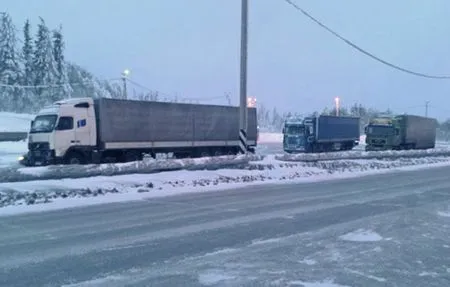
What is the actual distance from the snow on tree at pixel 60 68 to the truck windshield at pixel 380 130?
6294cm

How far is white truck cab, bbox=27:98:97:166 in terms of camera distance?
2394 cm

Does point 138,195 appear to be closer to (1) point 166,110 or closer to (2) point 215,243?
(2) point 215,243

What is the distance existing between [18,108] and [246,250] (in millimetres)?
93725

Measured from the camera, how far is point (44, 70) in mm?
92375

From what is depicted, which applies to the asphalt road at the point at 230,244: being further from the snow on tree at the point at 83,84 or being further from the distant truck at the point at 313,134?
the snow on tree at the point at 83,84

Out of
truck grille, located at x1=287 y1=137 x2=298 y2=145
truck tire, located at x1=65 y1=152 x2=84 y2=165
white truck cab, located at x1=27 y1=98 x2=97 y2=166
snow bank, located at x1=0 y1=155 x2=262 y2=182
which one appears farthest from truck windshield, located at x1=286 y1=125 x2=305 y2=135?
truck tire, located at x1=65 y1=152 x2=84 y2=165

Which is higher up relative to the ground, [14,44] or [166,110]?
[14,44]

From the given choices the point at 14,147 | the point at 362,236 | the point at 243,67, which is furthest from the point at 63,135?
the point at 14,147

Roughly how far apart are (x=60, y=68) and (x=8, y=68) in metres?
9.42

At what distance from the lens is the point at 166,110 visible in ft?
98.4

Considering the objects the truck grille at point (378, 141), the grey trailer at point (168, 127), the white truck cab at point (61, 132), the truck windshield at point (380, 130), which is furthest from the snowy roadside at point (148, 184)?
the truck windshield at point (380, 130)

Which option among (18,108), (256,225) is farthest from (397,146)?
(18,108)

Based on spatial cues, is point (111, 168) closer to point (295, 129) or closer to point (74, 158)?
point (74, 158)

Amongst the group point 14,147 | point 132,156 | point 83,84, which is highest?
point 83,84
